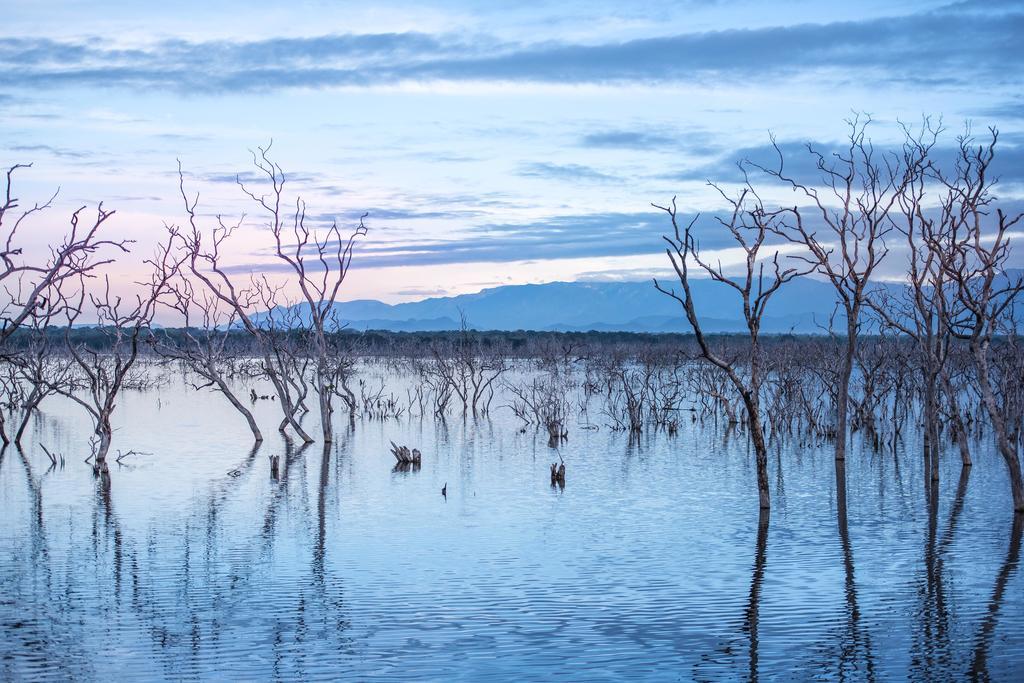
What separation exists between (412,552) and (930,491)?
29.2 feet

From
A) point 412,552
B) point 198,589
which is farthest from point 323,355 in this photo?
point 198,589

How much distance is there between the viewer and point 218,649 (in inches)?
372

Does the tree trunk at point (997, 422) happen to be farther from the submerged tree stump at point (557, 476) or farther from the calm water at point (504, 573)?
the submerged tree stump at point (557, 476)

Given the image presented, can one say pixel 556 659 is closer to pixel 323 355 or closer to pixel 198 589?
pixel 198 589

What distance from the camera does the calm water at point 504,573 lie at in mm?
9211

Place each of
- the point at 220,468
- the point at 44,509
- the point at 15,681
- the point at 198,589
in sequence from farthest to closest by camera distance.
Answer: the point at 220,468 → the point at 44,509 → the point at 198,589 → the point at 15,681

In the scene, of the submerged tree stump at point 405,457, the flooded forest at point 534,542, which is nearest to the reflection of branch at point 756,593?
the flooded forest at point 534,542

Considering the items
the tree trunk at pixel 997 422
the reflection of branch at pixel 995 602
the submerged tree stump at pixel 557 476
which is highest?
the tree trunk at pixel 997 422

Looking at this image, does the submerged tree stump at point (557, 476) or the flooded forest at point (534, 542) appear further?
the submerged tree stump at point (557, 476)

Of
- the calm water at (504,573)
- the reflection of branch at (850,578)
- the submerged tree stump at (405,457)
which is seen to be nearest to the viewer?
the calm water at (504,573)

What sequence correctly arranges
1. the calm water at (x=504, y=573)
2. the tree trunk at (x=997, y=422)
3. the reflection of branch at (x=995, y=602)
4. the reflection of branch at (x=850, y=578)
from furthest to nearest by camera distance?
1. the tree trunk at (x=997, y=422)
2. the reflection of branch at (x=850, y=578)
3. the calm water at (x=504, y=573)
4. the reflection of branch at (x=995, y=602)

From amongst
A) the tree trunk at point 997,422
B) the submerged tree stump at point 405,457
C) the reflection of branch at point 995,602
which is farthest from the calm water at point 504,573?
the tree trunk at point 997,422

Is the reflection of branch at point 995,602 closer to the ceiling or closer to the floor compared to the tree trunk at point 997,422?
closer to the floor

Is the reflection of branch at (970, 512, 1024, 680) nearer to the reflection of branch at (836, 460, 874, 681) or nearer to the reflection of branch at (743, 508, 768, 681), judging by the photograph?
the reflection of branch at (836, 460, 874, 681)
